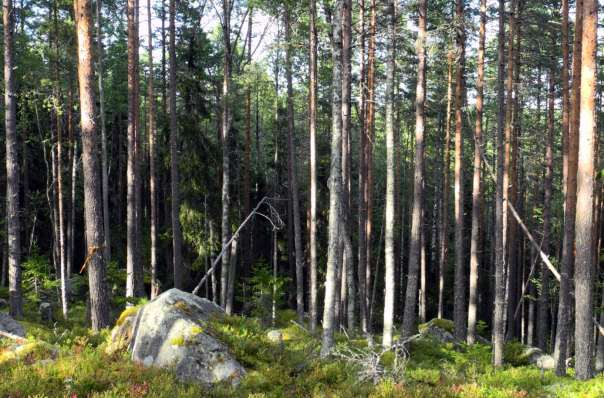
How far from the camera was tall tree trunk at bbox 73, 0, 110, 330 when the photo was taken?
29.7ft

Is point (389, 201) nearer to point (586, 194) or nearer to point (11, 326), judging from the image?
point (586, 194)

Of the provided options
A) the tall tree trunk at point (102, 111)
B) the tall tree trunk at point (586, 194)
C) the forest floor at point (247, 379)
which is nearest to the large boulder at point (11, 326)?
the forest floor at point (247, 379)

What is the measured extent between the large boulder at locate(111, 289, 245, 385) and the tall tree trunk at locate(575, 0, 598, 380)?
290 inches

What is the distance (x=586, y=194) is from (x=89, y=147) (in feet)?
34.3

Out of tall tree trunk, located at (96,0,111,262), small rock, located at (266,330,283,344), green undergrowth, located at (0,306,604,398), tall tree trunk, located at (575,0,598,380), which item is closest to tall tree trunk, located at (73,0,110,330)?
green undergrowth, located at (0,306,604,398)

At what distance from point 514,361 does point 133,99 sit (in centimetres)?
1781

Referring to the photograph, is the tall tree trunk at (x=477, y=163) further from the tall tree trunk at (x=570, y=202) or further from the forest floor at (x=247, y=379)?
the forest floor at (x=247, y=379)

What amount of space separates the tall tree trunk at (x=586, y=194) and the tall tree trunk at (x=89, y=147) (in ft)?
33.4

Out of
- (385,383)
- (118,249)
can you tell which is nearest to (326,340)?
(385,383)

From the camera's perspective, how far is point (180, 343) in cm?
715

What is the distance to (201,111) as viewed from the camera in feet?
71.9

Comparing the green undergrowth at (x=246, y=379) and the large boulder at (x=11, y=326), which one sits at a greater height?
the green undergrowth at (x=246, y=379)

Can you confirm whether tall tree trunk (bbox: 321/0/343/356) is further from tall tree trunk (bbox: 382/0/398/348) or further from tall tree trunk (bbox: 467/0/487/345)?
tall tree trunk (bbox: 467/0/487/345)

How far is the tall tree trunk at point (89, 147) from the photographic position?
29.7 ft
